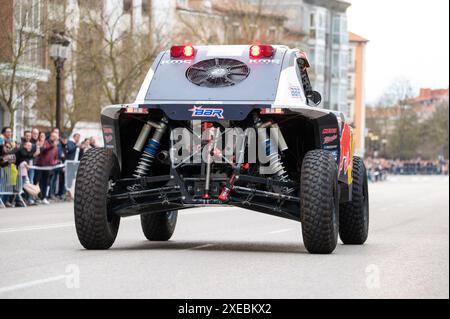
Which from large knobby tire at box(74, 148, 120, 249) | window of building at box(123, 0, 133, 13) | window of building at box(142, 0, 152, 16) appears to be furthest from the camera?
window of building at box(142, 0, 152, 16)

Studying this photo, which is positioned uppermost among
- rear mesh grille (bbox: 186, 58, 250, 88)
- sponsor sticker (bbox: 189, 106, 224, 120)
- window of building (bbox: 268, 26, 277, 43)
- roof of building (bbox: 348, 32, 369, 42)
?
roof of building (bbox: 348, 32, 369, 42)

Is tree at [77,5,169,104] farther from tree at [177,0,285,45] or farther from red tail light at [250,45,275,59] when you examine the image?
red tail light at [250,45,275,59]

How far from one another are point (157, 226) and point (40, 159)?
15.5m

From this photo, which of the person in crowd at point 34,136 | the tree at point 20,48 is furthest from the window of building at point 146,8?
the person in crowd at point 34,136

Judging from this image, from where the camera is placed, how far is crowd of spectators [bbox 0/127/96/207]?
97.3 ft

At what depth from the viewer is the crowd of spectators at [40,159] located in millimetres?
29656

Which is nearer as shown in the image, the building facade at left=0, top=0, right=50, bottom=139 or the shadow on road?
the shadow on road

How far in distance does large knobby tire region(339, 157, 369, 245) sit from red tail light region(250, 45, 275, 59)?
7.99 feet

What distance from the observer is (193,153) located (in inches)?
575

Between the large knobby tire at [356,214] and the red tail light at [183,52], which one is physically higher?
the red tail light at [183,52]

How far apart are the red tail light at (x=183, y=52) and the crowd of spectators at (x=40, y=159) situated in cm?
1432

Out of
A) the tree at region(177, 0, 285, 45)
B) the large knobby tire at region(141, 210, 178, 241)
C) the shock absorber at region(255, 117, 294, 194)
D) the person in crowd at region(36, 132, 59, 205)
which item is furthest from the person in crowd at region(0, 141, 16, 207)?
the tree at region(177, 0, 285, 45)

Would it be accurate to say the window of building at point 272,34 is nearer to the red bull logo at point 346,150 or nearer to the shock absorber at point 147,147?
the red bull logo at point 346,150
